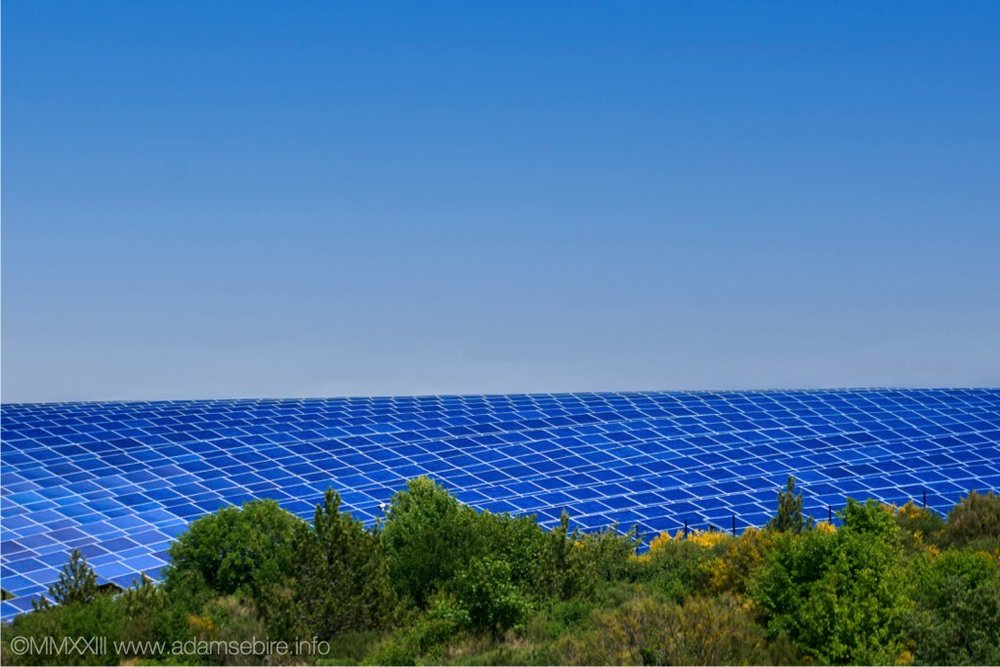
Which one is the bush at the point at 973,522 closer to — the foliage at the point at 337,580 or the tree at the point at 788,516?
the tree at the point at 788,516

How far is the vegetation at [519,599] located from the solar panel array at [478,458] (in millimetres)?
10325

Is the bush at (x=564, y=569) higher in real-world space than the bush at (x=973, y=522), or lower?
lower

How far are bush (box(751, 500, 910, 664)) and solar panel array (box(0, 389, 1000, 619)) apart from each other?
18392 mm

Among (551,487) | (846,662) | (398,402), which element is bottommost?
(846,662)

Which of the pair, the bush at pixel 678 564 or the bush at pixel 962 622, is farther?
the bush at pixel 678 564

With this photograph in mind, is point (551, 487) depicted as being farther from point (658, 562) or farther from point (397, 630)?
point (397, 630)

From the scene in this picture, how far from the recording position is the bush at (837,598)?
934 inches

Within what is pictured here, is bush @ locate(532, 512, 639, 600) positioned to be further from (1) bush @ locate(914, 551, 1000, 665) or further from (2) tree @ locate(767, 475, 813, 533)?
(1) bush @ locate(914, 551, 1000, 665)

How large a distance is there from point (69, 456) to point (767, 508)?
24933 mm

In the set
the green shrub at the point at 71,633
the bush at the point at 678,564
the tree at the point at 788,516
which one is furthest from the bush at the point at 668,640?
the tree at the point at 788,516

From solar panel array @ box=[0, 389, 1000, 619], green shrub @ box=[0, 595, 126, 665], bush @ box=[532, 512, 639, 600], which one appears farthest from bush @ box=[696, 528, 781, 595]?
solar panel array @ box=[0, 389, 1000, 619]

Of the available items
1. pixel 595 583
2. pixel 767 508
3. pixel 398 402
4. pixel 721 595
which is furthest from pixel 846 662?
pixel 398 402

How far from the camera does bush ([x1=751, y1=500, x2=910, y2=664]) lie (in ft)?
77.8

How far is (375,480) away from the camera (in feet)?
155
